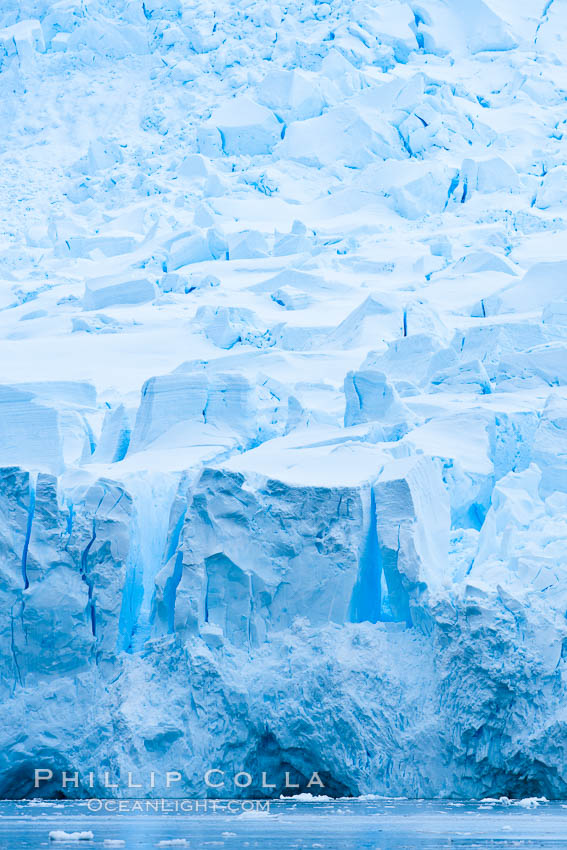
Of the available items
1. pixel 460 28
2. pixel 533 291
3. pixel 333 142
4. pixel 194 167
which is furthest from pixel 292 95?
pixel 533 291

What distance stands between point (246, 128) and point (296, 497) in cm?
1714

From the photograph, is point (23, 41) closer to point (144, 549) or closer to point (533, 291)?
point (533, 291)

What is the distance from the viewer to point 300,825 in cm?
881

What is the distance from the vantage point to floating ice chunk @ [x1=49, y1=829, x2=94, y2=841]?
7.94 m

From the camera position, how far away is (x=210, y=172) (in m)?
26.0

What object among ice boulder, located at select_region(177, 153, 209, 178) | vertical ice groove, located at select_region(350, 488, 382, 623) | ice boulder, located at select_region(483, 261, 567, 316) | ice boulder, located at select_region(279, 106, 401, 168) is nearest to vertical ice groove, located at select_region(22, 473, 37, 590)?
vertical ice groove, located at select_region(350, 488, 382, 623)

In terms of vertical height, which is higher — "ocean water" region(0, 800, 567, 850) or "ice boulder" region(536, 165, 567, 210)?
"ocean water" region(0, 800, 567, 850)

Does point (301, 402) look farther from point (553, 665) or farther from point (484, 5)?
point (484, 5)

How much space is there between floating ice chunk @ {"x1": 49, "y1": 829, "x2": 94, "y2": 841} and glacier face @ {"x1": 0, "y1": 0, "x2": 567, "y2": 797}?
1.87 meters

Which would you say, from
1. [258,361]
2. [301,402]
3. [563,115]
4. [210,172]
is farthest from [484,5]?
[301,402]

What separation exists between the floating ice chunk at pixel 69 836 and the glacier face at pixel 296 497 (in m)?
1.87

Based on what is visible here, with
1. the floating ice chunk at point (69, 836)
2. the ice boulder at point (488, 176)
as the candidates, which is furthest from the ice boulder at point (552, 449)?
the ice boulder at point (488, 176)

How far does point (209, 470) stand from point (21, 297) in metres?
12.2

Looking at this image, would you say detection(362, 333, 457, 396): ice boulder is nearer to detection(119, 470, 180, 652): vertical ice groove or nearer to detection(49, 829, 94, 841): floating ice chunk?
detection(119, 470, 180, 652): vertical ice groove
